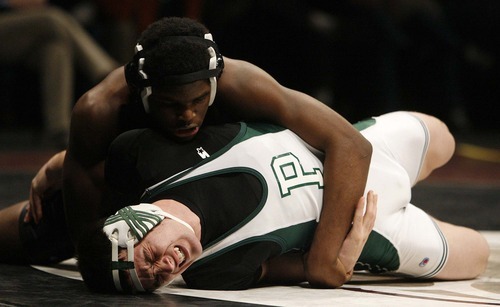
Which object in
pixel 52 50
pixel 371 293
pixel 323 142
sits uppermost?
pixel 52 50

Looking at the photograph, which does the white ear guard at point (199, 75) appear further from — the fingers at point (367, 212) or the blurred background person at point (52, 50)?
the blurred background person at point (52, 50)

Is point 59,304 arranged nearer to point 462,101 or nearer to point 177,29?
point 177,29

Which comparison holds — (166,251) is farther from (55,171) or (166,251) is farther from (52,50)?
(52,50)

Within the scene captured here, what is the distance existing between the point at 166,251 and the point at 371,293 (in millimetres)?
541

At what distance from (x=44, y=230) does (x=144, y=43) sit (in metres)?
0.71

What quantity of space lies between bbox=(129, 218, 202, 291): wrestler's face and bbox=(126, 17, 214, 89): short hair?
1.15ft

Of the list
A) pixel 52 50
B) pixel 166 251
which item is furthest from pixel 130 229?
pixel 52 50

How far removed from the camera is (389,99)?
6.64 meters

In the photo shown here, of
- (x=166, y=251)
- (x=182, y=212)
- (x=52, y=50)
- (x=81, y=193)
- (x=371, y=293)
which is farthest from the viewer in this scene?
(x=52, y=50)

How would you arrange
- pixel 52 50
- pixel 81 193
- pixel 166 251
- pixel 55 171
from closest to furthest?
→ pixel 166 251 → pixel 81 193 → pixel 55 171 → pixel 52 50

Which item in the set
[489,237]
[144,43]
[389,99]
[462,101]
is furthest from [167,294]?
[462,101]

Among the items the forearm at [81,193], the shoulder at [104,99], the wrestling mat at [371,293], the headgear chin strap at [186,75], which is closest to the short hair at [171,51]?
the headgear chin strap at [186,75]

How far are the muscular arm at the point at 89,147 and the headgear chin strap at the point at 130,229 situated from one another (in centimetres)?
31

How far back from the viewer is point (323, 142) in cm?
243
